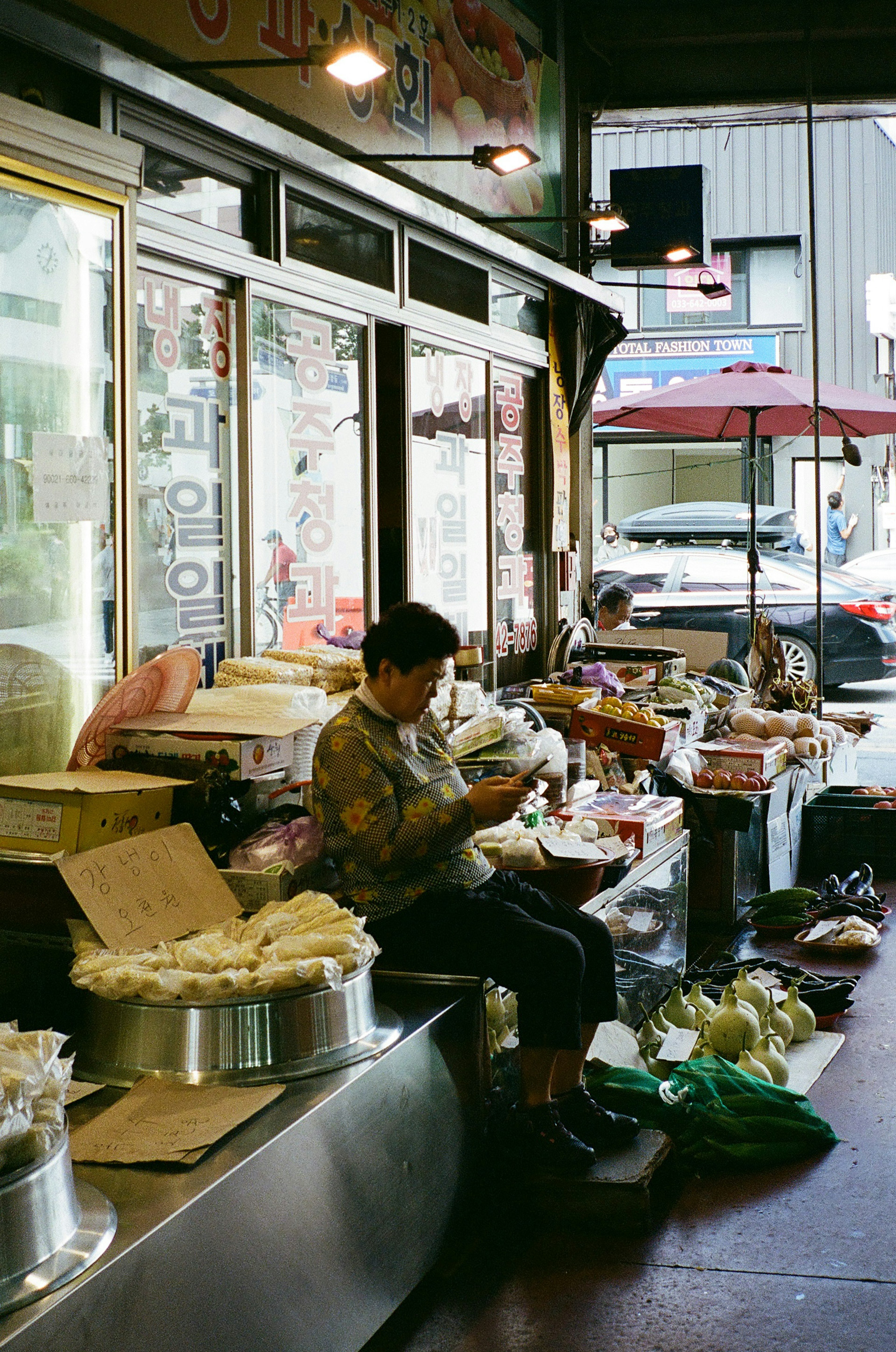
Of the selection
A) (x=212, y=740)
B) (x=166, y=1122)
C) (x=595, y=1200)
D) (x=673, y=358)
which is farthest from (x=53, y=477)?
(x=673, y=358)

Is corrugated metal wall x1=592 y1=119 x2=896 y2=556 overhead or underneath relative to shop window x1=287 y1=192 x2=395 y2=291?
overhead

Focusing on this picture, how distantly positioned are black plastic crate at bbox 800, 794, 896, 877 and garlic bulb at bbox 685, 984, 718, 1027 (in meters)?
3.07

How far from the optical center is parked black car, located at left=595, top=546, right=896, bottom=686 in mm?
14398

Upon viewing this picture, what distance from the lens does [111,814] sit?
3.55 m

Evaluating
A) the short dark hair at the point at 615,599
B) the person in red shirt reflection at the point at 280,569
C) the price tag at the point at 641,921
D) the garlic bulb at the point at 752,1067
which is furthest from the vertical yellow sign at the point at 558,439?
the garlic bulb at the point at 752,1067

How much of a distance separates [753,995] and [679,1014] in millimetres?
309

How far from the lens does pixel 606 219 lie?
7895mm

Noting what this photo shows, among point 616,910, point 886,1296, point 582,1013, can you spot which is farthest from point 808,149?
point 886,1296

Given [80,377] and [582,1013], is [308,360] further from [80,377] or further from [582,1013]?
[582,1013]

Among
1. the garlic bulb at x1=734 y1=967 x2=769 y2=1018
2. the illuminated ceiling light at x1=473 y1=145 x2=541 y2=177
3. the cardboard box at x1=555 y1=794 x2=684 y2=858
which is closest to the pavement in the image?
the garlic bulb at x1=734 y1=967 x2=769 y2=1018

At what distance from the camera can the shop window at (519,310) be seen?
833cm

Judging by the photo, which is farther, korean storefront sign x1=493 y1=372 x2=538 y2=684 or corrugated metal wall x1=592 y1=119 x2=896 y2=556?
corrugated metal wall x1=592 y1=119 x2=896 y2=556

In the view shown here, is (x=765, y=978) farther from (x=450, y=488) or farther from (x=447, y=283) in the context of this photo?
(x=447, y=283)

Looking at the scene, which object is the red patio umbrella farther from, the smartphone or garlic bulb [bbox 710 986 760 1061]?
garlic bulb [bbox 710 986 760 1061]
